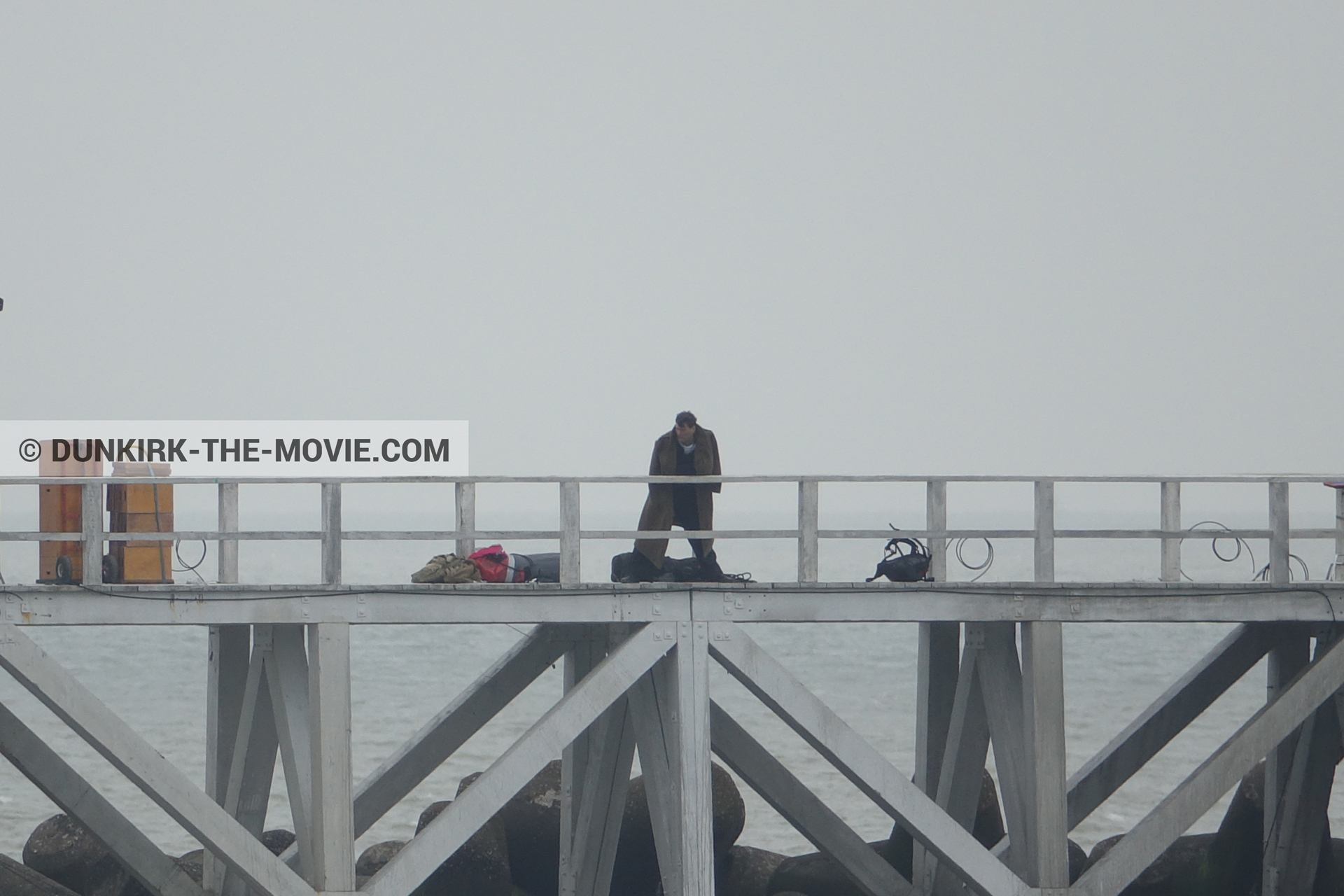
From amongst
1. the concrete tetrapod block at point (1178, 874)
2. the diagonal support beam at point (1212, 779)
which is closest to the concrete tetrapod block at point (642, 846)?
the concrete tetrapod block at point (1178, 874)

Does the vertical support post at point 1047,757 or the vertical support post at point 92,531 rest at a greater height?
the vertical support post at point 92,531

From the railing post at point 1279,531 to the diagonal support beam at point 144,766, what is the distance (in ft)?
27.1

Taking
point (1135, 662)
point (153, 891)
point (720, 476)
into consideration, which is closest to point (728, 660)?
point (720, 476)

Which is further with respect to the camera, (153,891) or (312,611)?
(153,891)

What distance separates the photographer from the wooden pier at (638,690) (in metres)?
12.3

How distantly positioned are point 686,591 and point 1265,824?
22.9 feet

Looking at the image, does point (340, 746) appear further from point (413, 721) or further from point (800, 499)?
point (413, 721)

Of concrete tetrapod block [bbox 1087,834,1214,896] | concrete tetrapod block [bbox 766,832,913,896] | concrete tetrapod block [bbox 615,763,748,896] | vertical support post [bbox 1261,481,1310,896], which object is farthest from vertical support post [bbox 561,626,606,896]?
vertical support post [bbox 1261,481,1310,896]

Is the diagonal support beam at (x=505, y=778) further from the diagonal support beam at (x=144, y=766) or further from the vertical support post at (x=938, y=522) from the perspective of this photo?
the vertical support post at (x=938, y=522)

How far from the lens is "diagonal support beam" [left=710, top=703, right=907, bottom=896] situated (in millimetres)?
14906

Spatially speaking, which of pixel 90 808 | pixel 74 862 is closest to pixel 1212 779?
pixel 90 808

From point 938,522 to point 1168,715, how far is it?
12.9 ft

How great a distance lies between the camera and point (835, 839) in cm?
1502

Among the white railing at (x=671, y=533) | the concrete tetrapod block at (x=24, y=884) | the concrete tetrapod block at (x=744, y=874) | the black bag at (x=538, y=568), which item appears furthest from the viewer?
the concrete tetrapod block at (x=744, y=874)
